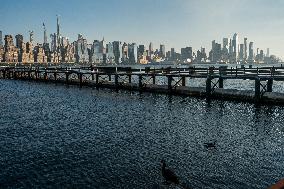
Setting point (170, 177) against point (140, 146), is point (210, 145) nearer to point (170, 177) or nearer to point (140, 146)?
point (140, 146)

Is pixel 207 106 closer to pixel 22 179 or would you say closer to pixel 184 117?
pixel 184 117

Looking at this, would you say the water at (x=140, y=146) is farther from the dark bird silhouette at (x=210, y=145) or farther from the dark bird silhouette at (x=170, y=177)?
the dark bird silhouette at (x=210, y=145)

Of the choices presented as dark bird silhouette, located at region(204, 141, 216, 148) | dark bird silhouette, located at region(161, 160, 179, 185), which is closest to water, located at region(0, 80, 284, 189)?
dark bird silhouette, located at region(161, 160, 179, 185)

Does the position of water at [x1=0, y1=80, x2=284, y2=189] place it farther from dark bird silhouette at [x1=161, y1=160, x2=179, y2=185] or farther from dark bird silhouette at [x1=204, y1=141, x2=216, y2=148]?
dark bird silhouette at [x1=204, y1=141, x2=216, y2=148]

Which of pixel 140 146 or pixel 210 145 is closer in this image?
pixel 210 145

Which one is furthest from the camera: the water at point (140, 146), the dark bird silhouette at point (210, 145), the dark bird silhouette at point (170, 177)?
the dark bird silhouette at point (210, 145)

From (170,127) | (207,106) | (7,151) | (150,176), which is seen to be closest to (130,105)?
(207,106)

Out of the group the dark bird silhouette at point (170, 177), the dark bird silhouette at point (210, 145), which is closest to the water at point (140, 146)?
the dark bird silhouette at point (170, 177)

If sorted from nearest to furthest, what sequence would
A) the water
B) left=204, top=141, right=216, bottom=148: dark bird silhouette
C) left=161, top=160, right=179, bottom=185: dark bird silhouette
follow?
1. left=161, top=160, right=179, bottom=185: dark bird silhouette
2. the water
3. left=204, top=141, right=216, bottom=148: dark bird silhouette

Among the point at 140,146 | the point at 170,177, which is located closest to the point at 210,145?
the point at 140,146
